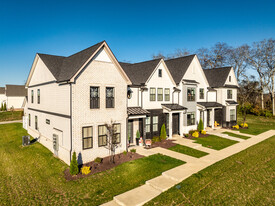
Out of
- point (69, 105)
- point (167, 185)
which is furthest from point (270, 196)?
point (69, 105)

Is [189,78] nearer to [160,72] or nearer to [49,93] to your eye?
[160,72]

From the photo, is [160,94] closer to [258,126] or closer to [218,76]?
[218,76]

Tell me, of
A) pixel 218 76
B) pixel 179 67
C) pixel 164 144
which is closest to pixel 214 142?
pixel 164 144

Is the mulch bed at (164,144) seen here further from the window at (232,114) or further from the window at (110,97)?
the window at (232,114)

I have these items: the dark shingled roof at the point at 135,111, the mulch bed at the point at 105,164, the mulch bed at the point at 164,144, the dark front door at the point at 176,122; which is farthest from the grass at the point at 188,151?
the dark front door at the point at 176,122

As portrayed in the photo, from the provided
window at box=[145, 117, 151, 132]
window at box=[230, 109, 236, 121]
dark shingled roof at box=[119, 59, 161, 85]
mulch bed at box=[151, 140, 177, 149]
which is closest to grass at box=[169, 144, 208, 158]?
mulch bed at box=[151, 140, 177, 149]
